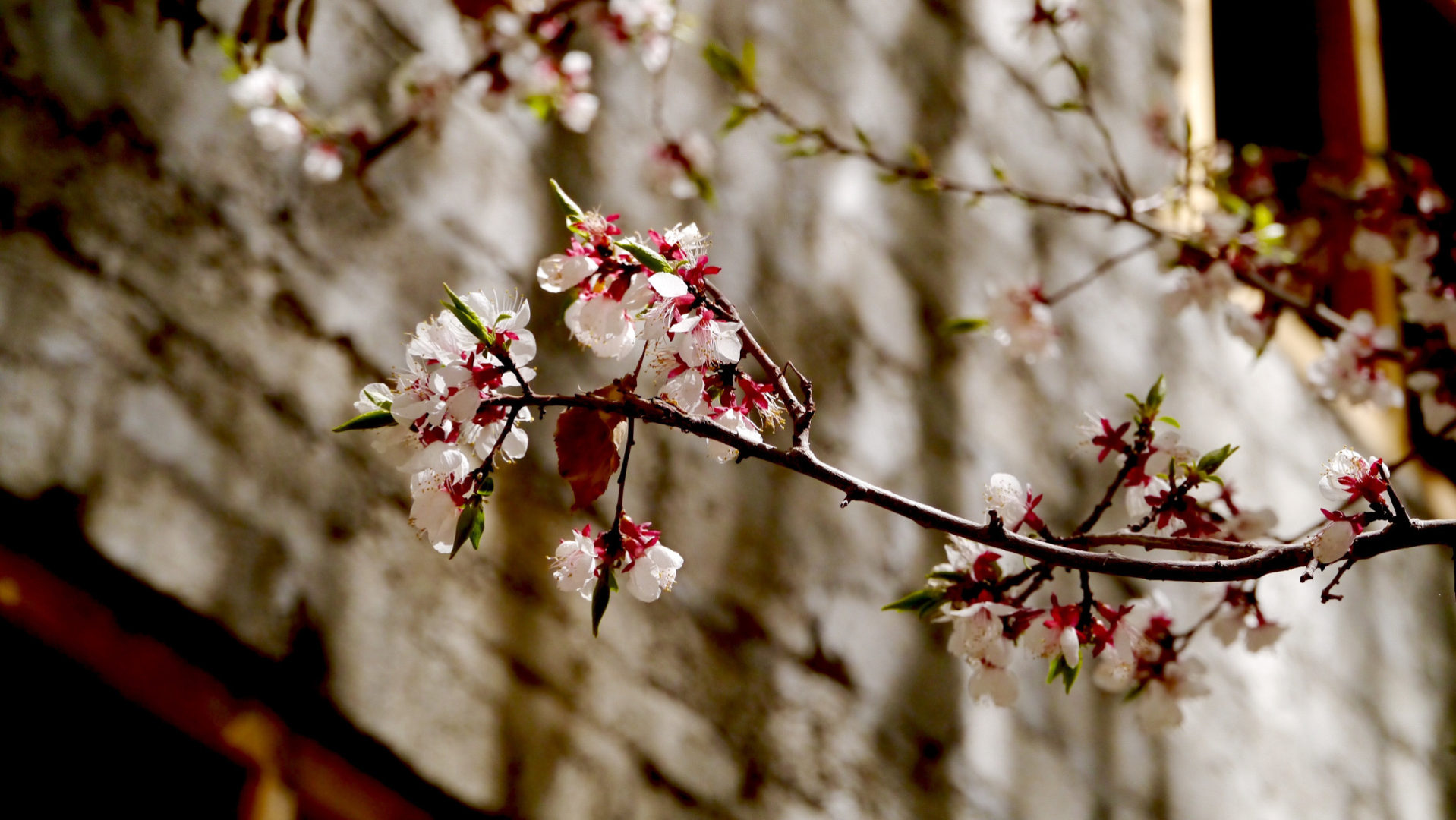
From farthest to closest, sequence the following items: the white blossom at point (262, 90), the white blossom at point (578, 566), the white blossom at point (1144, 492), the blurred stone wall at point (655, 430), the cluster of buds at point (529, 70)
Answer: the cluster of buds at point (529, 70) → the white blossom at point (262, 90) → the blurred stone wall at point (655, 430) → the white blossom at point (1144, 492) → the white blossom at point (578, 566)

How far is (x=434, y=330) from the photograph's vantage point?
53cm

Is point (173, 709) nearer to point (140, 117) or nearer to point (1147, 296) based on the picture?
point (140, 117)

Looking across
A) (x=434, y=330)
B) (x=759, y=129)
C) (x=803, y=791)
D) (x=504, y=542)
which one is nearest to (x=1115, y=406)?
(x=759, y=129)

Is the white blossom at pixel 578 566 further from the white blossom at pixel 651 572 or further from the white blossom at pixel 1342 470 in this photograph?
the white blossom at pixel 1342 470

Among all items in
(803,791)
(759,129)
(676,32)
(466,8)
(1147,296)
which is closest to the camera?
(466,8)

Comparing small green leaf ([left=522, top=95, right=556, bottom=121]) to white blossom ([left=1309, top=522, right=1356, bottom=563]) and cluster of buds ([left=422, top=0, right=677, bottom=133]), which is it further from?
white blossom ([left=1309, top=522, right=1356, bottom=563])

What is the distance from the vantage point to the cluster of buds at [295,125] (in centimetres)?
105

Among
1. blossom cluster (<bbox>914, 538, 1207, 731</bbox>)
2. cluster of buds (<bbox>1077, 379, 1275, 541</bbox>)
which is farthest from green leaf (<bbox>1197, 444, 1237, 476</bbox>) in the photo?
blossom cluster (<bbox>914, 538, 1207, 731</bbox>)

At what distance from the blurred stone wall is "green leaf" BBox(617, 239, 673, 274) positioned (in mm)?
646

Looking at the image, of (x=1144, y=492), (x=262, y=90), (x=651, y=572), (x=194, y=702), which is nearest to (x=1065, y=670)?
(x=1144, y=492)

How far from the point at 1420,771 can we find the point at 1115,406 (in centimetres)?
109

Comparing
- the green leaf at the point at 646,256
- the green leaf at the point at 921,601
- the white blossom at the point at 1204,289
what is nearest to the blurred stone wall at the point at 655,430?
the white blossom at the point at 1204,289

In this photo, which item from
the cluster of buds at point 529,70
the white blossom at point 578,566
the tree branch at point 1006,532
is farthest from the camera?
the cluster of buds at point 529,70

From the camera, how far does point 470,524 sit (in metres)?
0.52
